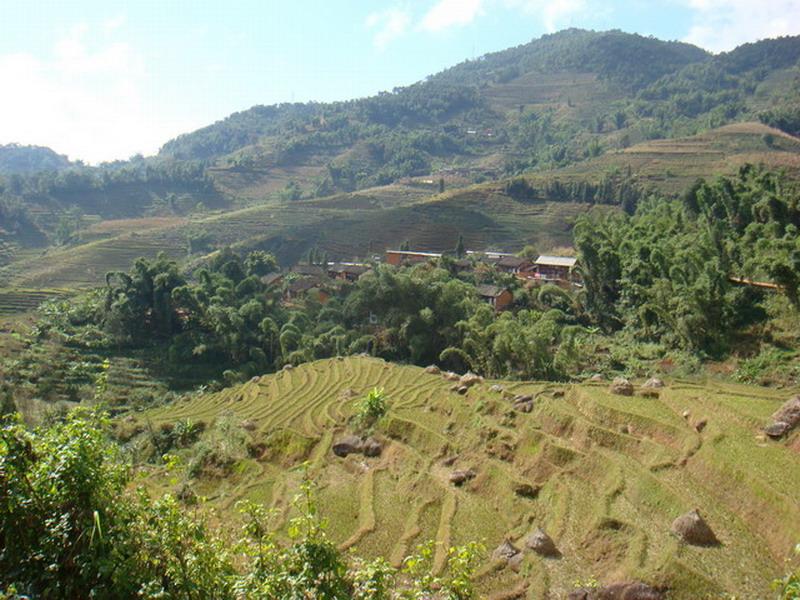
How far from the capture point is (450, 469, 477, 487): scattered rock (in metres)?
17.3

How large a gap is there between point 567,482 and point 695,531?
152 inches

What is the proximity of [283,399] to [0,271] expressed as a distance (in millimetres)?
58160

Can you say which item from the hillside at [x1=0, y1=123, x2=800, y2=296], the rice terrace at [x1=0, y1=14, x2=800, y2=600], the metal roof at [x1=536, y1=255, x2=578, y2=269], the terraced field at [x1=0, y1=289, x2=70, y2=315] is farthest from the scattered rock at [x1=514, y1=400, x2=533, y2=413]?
the hillside at [x1=0, y1=123, x2=800, y2=296]

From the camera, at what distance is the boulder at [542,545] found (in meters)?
12.8

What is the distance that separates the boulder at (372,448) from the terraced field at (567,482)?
10.7 inches

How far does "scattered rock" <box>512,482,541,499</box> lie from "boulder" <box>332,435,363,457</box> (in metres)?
7.01

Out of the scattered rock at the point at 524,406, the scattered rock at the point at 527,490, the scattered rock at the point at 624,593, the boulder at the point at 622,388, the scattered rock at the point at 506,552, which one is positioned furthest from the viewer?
the scattered rock at the point at 524,406

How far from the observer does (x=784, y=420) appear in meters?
14.4

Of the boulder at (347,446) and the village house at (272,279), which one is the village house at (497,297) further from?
the boulder at (347,446)

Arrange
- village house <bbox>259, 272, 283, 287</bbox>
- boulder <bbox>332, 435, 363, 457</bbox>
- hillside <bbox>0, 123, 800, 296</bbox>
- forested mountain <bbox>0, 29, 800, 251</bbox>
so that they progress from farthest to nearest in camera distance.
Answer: forested mountain <bbox>0, 29, 800, 251</bbox>
hillside <bbox>0, 123, 800, 296</bbox>
village house <bbox>259, 272, 283, 287</bbox>
boulder <bbox>332, 435, 363, 457</bbox>

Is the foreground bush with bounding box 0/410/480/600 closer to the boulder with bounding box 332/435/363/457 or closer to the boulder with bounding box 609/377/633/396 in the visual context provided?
the boulder with bounding box 609/377/633/396

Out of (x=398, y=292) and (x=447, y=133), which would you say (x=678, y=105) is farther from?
(x=398, y=292)

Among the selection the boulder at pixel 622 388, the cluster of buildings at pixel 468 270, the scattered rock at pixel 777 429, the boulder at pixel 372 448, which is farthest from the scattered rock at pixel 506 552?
the cluster of buildings at pixel 468 270

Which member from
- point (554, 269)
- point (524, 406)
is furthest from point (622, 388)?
point (554, 269)
